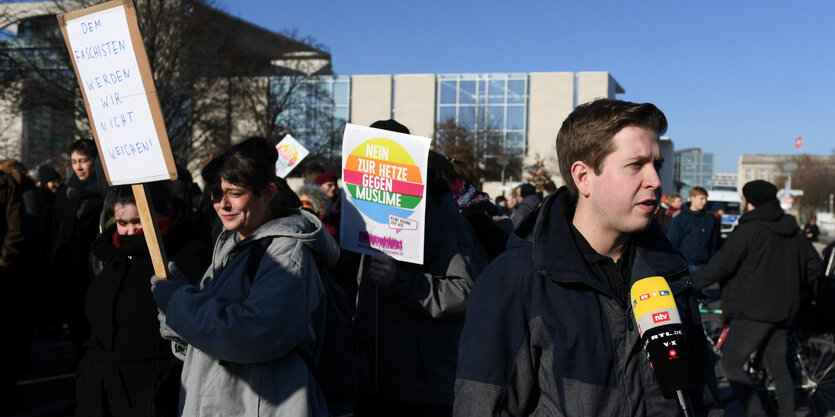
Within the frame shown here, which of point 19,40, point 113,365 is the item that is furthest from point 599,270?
point 19,40

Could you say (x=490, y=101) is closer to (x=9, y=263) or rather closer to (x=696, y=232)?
(x=696, y=232)

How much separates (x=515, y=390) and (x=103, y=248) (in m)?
2.53

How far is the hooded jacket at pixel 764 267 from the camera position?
260 inches

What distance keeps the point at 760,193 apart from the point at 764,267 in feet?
2.10

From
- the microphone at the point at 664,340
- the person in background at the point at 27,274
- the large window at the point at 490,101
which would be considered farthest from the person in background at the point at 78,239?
Result: the large window at the point at 490,101

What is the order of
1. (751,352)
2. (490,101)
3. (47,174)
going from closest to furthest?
→ (751,352), (47,174), (490,101)

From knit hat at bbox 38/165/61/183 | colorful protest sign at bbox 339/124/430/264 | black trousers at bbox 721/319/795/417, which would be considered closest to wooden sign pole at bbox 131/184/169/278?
colorful protest sign at bbox 339/124/430/264

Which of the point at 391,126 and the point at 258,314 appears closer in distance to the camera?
the point at 258,314

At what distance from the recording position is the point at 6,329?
705cm

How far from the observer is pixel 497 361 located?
83.8 inches

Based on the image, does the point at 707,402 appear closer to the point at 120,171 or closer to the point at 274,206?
the point at 274,206

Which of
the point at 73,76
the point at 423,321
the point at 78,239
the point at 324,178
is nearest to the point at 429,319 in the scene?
the point at 423,321

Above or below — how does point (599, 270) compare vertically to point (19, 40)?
below

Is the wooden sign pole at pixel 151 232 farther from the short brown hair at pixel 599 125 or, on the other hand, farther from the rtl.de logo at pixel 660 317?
the rtl.de logo at pixel 660 317
